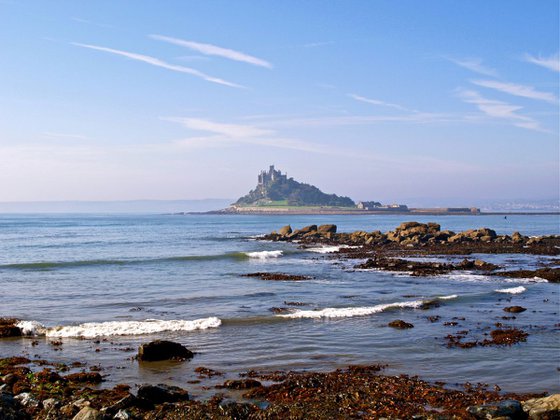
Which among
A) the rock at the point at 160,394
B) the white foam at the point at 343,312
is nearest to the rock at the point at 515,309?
the white foam at the point at 343,312

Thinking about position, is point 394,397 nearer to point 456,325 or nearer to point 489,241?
point 456,325

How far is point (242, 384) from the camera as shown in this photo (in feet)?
43.3

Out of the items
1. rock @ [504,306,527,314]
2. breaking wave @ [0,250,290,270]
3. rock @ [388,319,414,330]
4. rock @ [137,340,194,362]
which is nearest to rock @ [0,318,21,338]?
rock @ [137,340,194,362]

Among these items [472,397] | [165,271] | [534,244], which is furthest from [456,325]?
[534,244]

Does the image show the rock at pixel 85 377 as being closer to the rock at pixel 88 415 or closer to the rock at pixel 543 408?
the rock at pixel 88 415

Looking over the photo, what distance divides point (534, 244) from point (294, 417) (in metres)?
60.5

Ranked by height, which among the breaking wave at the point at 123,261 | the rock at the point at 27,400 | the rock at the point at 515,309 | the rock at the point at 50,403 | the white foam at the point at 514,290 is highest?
the rock at the point at 50,403

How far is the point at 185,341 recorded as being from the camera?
60.5 ft

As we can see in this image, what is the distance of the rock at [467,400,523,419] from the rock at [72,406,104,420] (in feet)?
25.0

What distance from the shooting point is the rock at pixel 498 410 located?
10578mm

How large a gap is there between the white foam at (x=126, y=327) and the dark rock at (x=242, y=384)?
290 inches

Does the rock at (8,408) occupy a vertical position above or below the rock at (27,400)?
above

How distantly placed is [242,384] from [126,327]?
864cm

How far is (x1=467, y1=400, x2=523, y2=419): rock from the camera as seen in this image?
416 inches
